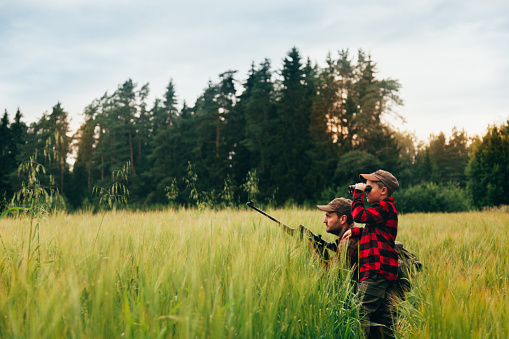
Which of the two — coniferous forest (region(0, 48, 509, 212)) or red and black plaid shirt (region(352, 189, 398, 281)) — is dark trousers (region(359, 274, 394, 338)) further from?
coniferous forest (region(0, 48, 509, 212))

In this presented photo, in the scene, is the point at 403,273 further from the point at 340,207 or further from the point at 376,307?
the point at 340,207

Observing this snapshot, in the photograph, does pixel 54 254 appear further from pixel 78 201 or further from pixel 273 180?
pixel 78 201

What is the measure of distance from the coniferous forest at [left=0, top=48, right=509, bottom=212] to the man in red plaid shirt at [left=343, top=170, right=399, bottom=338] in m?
21.2

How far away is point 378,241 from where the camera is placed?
322 cm

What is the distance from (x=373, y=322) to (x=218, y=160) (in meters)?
28.4

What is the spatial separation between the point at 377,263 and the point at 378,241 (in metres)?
0.22

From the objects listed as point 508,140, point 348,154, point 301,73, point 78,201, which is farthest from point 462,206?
point 78,201

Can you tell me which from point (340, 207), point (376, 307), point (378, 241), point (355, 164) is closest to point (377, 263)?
point (378, 241)

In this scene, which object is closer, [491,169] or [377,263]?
[377,263]

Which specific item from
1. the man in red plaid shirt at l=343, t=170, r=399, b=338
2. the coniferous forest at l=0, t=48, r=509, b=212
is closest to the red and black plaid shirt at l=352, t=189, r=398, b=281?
the man in red plaid shirt at l=343, t=170, r=399, b=338

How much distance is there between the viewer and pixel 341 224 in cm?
373

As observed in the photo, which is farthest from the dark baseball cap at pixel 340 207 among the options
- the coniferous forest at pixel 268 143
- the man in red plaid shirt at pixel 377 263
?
the coniferous forest at pixel 268 143

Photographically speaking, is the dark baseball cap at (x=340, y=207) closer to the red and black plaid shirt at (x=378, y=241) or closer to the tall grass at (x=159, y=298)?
the red and black plaid shirt at (x=378, y=241)

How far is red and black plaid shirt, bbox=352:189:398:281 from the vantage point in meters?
3.15
